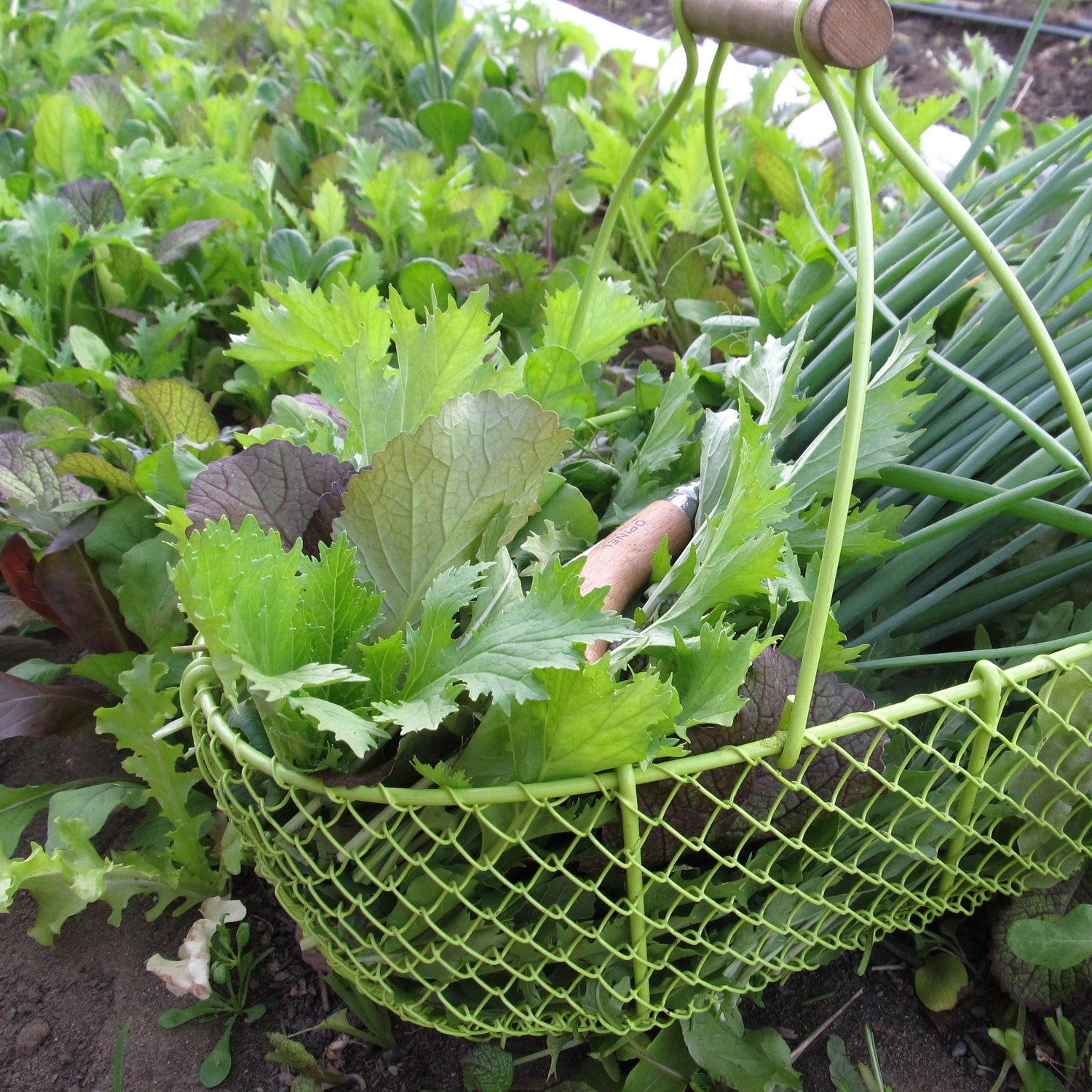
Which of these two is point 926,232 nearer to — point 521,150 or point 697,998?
point 697,998

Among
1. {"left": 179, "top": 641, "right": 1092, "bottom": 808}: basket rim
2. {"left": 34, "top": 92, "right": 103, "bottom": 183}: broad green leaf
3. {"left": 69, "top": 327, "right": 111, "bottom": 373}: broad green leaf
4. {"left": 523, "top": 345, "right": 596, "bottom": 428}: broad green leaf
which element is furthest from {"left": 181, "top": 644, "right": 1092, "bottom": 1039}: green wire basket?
{"left": 34, "top": 92, "right": 103, "bottom": 183}: broad green leaf

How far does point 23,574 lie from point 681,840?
67 centimetres

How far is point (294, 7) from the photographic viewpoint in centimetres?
219

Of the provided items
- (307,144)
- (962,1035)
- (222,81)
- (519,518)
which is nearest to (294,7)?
(222,81)

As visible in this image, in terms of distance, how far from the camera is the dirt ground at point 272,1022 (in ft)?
2.60

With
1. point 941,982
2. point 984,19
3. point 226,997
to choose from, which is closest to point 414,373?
point 226,997

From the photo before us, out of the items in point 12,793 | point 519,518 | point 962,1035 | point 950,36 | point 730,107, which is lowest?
point 12,793

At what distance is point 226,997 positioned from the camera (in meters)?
0.84

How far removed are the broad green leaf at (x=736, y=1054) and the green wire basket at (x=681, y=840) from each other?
1.3 inches

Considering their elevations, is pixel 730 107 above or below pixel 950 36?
below

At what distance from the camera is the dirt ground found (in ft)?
2.60

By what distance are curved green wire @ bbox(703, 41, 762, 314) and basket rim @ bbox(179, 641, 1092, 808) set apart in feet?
1.47

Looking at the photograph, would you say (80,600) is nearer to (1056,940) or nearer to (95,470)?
(95,470)

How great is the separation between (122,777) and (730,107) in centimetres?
146
